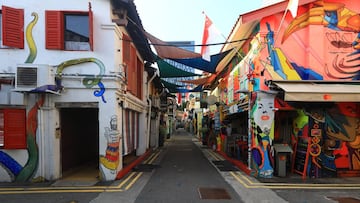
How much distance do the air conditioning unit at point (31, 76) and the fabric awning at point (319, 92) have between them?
7279 mm

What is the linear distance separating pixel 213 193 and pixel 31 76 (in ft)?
20.2

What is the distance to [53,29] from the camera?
378 inches

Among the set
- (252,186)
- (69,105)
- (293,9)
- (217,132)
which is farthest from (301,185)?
(217,132)

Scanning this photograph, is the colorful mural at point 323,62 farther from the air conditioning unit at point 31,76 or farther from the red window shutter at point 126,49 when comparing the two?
the air conditioning unit at point 31,76

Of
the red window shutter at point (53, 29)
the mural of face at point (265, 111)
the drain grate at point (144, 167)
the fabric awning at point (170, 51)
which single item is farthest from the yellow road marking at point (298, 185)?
the red window shutter at point (53, 29)

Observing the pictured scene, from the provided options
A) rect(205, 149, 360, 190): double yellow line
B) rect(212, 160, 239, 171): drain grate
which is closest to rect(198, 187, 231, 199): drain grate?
rect(205, 149, 360, 190): double yellow line

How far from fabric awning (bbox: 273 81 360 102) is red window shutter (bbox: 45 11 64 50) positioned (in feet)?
23.5

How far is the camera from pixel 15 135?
9453mm

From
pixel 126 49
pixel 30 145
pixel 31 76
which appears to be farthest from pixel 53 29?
pixel 30 145

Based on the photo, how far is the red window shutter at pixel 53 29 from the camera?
9.58 m

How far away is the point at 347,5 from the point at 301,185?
6.39 metres

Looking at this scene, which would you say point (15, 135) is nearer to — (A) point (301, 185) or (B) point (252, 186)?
(B) point (252, 186)

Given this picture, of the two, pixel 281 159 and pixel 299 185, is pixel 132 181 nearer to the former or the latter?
pixel 281 159

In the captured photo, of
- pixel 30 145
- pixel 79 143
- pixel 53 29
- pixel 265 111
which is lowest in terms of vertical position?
pixel 79 143
